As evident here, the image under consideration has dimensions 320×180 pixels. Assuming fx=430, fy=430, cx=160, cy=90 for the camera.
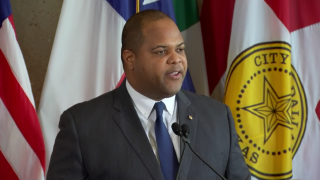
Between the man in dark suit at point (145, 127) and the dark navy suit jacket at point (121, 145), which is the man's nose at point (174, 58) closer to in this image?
the man in dark suit at point (145, 127)

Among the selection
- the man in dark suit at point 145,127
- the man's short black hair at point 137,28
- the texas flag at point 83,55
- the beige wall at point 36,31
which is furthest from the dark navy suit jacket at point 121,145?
the beige wall at point 36,31

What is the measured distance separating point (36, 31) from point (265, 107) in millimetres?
1357

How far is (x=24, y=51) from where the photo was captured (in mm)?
2490

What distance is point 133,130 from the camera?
62.1 inches

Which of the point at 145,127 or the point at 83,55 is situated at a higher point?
the point at 83,55

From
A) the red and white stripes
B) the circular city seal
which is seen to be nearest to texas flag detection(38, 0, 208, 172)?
the red and white stripes

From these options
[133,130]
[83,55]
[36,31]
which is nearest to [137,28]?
[133,130]

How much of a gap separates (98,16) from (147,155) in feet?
3.27

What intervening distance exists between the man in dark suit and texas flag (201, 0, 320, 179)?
22.8 inches

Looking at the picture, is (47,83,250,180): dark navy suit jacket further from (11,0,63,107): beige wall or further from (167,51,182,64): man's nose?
(11,0,63,107): beige wall

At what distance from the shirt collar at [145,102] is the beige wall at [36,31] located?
1.02 m

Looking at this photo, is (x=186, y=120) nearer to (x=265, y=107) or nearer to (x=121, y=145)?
(x=121, y=145)

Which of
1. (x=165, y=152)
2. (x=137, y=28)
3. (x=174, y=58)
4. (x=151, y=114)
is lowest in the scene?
(x=165, y=152)

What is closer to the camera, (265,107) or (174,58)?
(174,58)
